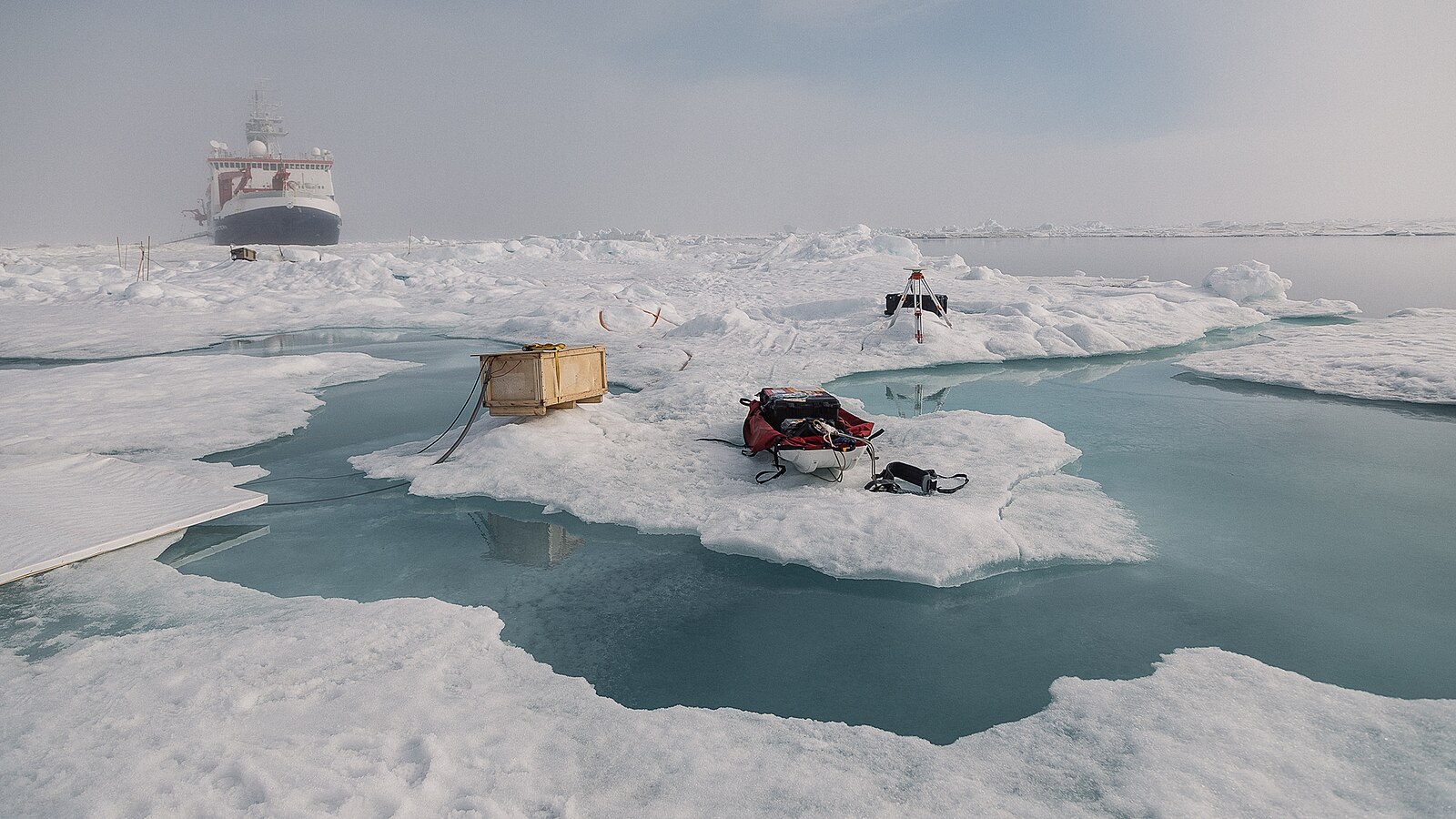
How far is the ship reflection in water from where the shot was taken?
6.73 metres

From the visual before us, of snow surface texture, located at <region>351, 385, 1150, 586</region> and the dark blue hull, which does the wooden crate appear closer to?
snow surface texture, located at <region>351, 385, 1150, 586</region>

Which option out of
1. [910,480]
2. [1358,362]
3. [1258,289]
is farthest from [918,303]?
[1258,289]

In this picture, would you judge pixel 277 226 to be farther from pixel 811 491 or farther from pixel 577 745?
pixel 577 745

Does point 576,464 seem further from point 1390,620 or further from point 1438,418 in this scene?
point 1438,418

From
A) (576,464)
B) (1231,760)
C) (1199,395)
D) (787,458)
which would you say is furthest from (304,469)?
(1199,395)

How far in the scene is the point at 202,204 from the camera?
73312mm

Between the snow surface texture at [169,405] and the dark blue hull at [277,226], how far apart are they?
49.6 m

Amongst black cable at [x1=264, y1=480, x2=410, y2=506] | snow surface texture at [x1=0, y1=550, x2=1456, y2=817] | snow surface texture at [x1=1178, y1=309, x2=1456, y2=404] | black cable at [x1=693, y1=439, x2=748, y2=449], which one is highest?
snow surface texture at [x1=1178, y1=309, x2=1456, y2=404]

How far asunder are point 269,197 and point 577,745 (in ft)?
217

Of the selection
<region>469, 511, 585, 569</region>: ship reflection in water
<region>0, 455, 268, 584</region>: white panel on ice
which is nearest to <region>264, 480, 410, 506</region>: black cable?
<region>0, 455, 268, 584</region>: white panel on ice

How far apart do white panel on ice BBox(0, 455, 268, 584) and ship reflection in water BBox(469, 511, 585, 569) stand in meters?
2.51

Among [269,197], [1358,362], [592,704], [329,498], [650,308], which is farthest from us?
[269,197]

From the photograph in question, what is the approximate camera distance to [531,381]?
9.28 metres

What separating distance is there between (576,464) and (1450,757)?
7410 mm
